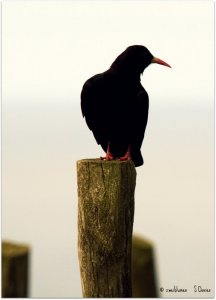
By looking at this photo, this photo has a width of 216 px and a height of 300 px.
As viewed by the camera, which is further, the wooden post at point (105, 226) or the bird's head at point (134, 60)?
the bird's head at point (134, 60)

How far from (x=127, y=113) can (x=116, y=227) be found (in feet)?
6.01

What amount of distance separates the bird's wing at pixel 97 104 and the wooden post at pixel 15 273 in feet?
5.90

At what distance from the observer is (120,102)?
5.30 meters

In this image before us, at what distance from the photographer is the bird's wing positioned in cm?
533

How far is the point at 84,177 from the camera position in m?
3.88

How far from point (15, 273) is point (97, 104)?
6.76 feet

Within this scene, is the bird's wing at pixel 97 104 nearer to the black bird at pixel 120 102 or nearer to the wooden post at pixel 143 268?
the black bird at pixel 120 102

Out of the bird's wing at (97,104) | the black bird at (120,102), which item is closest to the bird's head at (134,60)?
the black bird at (120,102)

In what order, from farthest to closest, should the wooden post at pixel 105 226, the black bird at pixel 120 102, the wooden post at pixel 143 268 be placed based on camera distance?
the wooden post at pixel 143 268 → the black bird at pixel 120 102 → the wooden post at pixel 105 226

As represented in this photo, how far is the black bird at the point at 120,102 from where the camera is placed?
5.31 m

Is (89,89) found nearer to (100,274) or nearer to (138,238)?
(138,238)

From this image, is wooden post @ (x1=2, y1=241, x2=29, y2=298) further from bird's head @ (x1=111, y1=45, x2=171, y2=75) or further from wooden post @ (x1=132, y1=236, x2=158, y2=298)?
bird's head @ (x1=111, y1=45, x2=171, y2=75)

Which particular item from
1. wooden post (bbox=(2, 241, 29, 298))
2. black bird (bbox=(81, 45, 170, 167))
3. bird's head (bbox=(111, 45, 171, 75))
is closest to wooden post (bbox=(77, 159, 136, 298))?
wooden post (bbox=(2, 241, 29, 298))

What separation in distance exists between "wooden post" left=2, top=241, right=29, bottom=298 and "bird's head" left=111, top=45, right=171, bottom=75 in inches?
91.1
